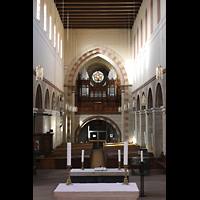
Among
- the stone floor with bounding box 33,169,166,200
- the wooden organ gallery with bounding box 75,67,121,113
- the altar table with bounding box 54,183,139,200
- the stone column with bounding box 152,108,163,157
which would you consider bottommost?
the stone floor with bounding box 33,169,166,200

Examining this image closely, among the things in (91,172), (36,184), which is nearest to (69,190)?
(91,172)

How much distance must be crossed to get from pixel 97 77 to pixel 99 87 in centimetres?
113

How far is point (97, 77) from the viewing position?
27.6 metres

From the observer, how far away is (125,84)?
78.2 feet

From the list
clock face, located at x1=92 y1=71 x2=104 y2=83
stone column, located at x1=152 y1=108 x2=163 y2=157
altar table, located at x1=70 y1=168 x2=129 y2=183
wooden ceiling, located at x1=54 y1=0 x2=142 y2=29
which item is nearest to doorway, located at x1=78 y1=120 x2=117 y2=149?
clock face, located at x1=92 y1=71 x2=104 y2=83

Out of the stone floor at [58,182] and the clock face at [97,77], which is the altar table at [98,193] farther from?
the clock face at [97,77]

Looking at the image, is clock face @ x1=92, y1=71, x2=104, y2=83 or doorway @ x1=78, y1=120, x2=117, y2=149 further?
doorway @ x1=78, y1=120, x2=117, y2=149

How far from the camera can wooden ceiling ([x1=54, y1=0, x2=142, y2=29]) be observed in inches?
717

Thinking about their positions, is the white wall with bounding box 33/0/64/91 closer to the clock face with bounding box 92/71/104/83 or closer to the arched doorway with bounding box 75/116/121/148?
the clock face with bounding box 92/71/104/83

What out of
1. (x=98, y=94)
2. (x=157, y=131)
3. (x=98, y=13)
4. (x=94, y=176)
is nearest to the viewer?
(x=94, y=176)

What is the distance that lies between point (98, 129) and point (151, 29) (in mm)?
14513

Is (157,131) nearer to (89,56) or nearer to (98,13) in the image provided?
(98,13)

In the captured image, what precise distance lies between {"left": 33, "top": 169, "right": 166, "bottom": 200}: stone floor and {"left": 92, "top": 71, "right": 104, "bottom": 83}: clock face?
596 inches

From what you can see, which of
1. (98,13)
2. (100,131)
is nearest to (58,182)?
(98,13)
